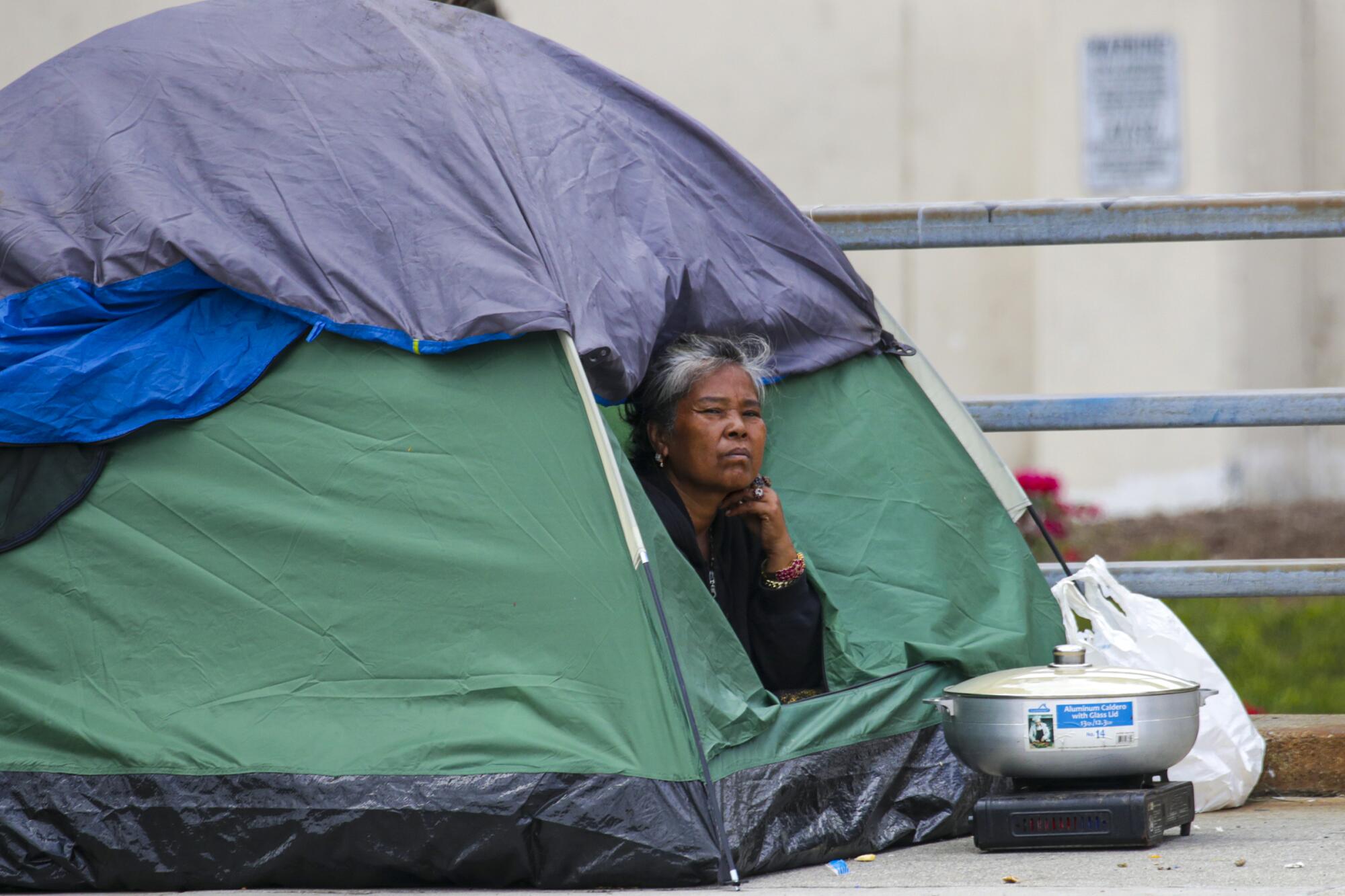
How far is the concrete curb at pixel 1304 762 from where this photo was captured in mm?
3756

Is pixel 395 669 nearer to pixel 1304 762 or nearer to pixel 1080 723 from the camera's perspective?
pixel 1080 723

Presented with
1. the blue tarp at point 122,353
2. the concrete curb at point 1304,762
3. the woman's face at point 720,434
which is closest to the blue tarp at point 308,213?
the blue tarp at point 122,353

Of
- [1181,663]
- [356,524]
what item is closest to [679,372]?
[356,524]

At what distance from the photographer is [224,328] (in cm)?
304

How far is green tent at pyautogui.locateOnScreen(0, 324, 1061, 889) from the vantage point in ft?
9.02

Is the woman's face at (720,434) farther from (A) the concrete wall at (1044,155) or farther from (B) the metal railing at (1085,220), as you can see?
(A) the concrete wall at (1044,155)

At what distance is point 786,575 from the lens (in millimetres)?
3402

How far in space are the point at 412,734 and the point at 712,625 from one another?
568mm

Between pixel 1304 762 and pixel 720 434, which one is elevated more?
pixel 720 434

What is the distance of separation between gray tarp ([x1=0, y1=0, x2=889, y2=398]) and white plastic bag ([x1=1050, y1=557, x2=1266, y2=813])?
820 millimetres

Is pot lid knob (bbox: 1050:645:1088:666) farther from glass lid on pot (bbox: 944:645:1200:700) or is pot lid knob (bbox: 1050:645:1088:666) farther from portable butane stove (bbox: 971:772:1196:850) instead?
portable butane stove (bbox: 971:772:1196:850)

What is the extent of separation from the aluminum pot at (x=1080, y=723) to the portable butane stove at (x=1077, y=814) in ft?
0.13

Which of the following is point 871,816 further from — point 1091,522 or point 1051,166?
point 1051,166

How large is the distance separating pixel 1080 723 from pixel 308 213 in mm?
1632
